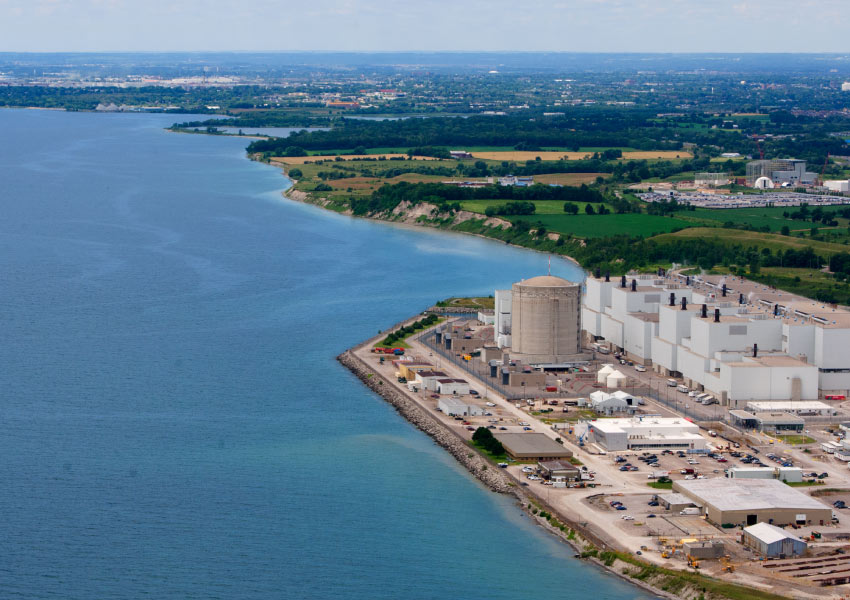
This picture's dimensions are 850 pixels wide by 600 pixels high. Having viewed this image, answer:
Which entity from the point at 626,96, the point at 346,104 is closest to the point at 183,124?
the point at 346,104

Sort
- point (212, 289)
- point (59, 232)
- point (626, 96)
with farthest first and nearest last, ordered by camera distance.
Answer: point (626, 96) < point (59, 232) < point (212, 289)

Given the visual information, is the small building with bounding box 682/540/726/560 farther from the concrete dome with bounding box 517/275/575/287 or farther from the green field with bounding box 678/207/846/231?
the green field with bounding box 678/207/846/231

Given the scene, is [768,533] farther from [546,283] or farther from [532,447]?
[546,283]

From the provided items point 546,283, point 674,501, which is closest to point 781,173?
point 546,283

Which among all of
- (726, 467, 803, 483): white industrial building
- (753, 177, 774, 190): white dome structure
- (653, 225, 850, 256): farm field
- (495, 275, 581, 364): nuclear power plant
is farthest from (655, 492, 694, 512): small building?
(753, 177, 774, 190): white dome structure

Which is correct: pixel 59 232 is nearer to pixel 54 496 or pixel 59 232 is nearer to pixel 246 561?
pixel 54 496
